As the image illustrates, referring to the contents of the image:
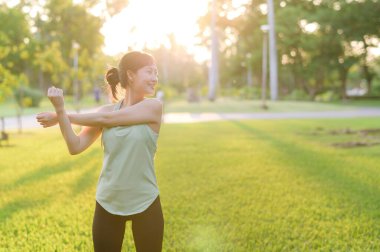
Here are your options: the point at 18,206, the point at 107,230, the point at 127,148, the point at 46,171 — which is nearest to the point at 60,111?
the point at 127,148

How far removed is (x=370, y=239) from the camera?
4727mm

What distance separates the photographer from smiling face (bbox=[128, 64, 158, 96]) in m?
2.68

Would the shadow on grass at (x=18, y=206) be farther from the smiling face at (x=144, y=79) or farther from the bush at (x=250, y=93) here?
the bush at (x=250, y=93)

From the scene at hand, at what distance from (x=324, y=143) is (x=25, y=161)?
782 cm

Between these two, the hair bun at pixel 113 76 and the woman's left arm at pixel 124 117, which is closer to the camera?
the woman's left arm at pixel 124 117

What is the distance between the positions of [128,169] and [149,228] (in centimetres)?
38

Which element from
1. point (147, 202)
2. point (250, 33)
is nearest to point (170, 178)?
point (147, 202)

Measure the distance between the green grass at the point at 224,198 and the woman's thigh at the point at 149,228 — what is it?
5.77 ft

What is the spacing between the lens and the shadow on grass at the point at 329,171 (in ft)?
21.4

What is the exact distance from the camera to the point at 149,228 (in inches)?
107

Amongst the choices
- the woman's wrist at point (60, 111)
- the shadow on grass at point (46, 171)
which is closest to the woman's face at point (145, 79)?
the woman's wrist at point (60, 111)

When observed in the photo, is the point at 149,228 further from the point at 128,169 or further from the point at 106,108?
the point at 106,108

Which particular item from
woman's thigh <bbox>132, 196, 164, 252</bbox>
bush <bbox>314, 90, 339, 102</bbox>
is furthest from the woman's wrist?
bush <bbox>314, 90, 339, 102</bbox>

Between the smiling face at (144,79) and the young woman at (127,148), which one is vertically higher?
the smiling face at (144,79)
